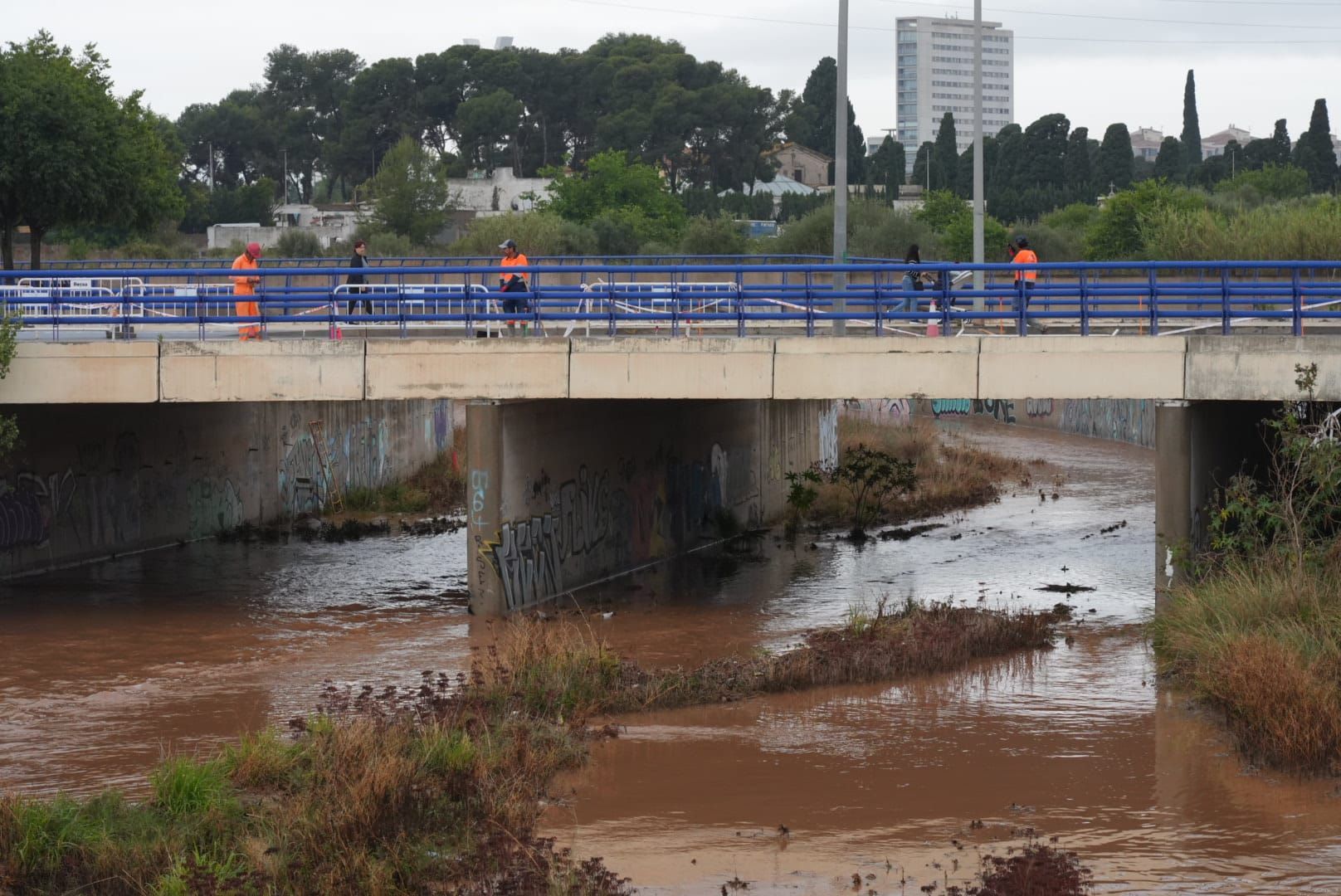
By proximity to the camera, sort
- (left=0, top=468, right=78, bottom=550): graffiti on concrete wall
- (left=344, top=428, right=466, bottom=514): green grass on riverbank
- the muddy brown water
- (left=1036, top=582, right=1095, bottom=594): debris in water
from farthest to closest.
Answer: (left=344, top=428, right=466, bottom=514): green grass on riverbank → (left=0, top=468, right=78, bottom=550): graffiti on concrete wall → (left=1036, top=582, right=1095, bottom=594): debris in water → the muddy brown water

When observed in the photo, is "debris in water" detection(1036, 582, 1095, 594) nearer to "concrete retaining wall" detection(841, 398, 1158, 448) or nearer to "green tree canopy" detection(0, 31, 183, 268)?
"concrete retaining wall" detection(841, 398, 1158, 448)

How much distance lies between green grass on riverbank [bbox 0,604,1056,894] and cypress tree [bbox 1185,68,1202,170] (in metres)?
132

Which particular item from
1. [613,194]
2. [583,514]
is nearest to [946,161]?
[613,194]

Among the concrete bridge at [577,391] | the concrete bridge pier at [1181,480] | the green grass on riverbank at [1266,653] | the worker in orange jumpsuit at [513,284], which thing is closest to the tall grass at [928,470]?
the concrete bridge at [577,391]

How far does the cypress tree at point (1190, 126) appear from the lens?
139 meters

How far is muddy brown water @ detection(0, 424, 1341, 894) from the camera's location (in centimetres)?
1170

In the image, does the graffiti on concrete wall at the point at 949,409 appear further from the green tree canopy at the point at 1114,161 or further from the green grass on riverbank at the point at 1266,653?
the green tree canopy at the point at 1114,161

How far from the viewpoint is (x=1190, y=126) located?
141625 millimetres

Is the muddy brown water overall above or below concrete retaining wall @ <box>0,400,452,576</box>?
below

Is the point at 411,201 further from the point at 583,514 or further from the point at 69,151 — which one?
the point at 583,514

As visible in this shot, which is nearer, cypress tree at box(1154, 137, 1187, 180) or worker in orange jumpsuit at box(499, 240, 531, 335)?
worker in orange jumpsuit at box(499, 240, 531, 335)

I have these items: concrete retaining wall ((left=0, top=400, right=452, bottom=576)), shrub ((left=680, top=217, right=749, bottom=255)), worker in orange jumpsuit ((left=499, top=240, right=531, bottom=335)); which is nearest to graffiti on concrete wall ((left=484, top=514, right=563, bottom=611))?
worker in orange jumpsuit ((left=499, top=240, right=531, bottom=335))

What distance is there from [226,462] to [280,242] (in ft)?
154

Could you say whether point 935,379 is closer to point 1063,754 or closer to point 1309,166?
point 1063,754
